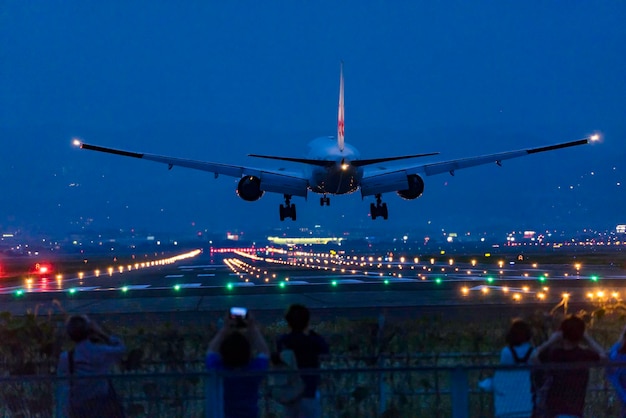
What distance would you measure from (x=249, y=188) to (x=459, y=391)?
42.3 meters

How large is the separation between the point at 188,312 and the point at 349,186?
62.5ft

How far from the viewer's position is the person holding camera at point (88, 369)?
977 cm

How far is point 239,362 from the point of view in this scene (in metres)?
9.67

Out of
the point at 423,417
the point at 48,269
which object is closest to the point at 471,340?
the point at 423,417

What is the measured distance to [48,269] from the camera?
78625mm

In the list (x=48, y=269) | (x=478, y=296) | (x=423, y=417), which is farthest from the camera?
(x=48, y=269)

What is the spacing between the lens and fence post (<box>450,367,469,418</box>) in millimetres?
9273

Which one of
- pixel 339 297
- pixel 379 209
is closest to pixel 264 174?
pixel 379 209

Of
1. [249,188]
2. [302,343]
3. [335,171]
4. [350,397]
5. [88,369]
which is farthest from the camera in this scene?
[249,188]

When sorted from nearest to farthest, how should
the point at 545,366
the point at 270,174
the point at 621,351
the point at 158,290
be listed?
the point at 545,366, the point at 621,351, the point at 158,290, the point at 270,174

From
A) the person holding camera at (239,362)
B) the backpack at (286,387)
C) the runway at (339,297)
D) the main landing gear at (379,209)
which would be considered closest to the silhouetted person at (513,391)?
the backpack at (286,387)

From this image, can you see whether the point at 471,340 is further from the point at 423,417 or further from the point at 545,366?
the point at 545,366

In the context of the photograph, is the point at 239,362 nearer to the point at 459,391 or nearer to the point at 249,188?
the point at 459,391

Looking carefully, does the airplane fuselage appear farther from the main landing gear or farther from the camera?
the camera
